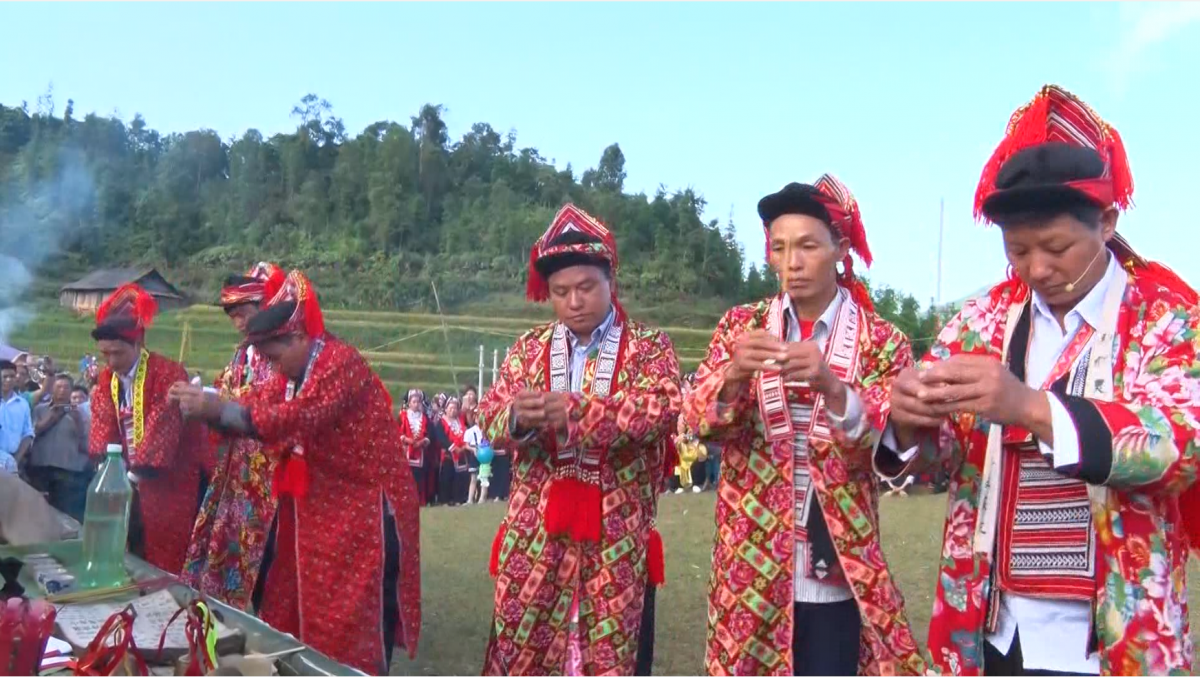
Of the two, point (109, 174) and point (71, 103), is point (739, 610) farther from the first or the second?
point (109, 174)

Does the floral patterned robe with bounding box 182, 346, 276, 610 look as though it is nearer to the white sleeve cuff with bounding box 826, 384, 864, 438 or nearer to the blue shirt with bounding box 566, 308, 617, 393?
the blue shirt with bounding box 566, 308, 617, 393

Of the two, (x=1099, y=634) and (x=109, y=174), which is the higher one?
(x=109, y=174)

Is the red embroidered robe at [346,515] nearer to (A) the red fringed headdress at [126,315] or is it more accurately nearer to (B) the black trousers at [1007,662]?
(A) the red fringed headdress at [126,315]

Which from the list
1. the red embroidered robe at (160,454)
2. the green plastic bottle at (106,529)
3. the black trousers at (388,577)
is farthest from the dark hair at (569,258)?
the red embroidered robe at (160,454)

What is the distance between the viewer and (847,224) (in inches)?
125

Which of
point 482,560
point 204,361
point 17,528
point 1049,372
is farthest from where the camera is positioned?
point 204,361

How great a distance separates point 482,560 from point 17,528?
5.93 metres

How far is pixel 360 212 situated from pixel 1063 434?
63.4 m

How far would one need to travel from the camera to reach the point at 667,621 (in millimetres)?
6844

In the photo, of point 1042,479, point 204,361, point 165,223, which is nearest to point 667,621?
point 1042,479

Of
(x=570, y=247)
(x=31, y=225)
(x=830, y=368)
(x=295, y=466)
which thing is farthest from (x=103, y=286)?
(x=830, y=368)

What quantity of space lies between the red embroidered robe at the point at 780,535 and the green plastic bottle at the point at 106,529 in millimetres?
1851

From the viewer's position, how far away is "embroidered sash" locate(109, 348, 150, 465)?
5594mm

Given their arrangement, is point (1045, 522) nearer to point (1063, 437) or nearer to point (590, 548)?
point (1063, 437)
